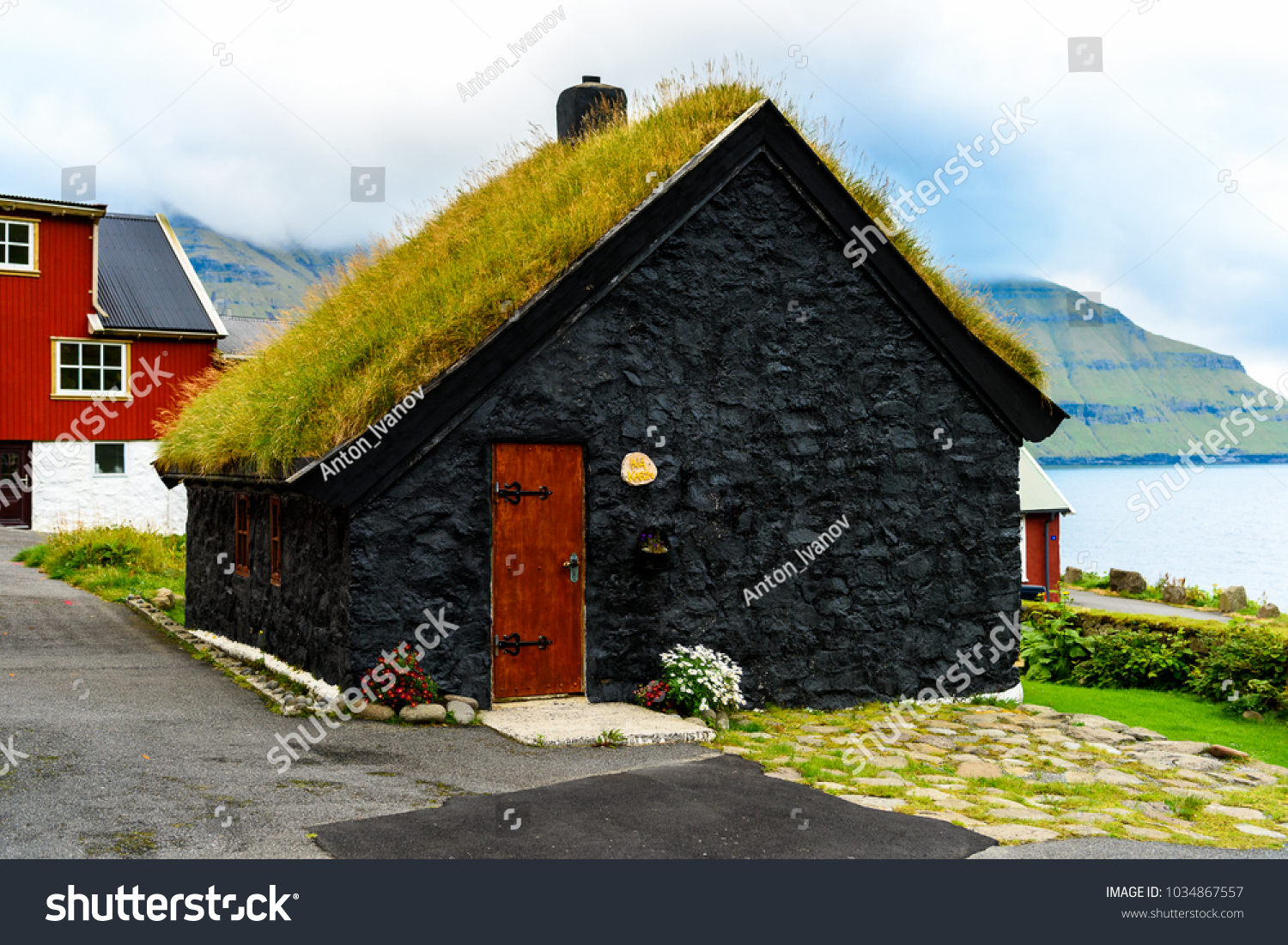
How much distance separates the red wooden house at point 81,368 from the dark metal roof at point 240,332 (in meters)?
1.88

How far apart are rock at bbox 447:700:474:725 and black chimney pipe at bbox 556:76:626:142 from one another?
27.8ft

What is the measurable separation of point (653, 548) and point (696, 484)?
91cm

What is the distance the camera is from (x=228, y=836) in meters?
5.66

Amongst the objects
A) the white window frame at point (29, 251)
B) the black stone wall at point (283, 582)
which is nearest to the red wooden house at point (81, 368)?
the white window frame at point (29, 251)

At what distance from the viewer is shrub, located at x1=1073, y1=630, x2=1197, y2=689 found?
14.4 meters

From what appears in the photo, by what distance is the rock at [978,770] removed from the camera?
8.24m

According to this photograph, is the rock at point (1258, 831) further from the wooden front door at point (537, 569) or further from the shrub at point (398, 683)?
the shrub at point (398, 683)

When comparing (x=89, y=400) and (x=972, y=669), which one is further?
(x=89, y=400)

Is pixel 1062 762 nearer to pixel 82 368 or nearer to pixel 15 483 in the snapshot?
pixel 82 368

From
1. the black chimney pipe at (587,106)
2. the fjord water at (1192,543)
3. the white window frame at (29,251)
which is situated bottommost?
the fjord water at (1192,543)

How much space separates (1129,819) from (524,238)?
294 inches

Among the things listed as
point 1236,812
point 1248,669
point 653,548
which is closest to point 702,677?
point 653,548
